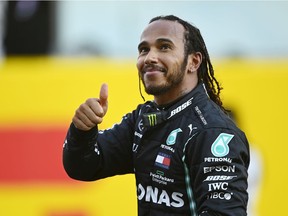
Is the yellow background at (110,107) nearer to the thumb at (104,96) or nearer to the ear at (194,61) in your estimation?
the ear at (194,61)

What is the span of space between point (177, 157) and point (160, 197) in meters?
0.21

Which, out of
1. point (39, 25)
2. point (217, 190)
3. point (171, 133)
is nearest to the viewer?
Answer: point (217, 190)

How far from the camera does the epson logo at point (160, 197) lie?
11.6 feet

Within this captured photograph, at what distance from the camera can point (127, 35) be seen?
7.27 metres

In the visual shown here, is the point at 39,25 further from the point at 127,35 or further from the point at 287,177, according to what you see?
the point at 287,177

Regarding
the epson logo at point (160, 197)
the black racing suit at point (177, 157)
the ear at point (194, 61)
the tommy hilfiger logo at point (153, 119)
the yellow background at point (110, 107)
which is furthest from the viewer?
the yellow background at point (110, 107)

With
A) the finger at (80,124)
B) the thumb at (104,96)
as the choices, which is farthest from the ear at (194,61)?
the finger at (80,124)

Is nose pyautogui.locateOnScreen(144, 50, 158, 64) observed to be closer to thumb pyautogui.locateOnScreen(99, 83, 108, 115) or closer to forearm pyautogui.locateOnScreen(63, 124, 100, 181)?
thumb pyautogui.locateOnScreen(99, 83, 108, 115)

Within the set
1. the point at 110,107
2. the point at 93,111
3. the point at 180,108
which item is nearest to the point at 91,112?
the point at 93,111

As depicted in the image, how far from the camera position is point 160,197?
3600mm

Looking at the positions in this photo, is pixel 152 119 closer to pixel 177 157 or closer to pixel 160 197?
pixel 177 157

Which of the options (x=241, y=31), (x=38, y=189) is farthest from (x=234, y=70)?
(x=38, y=189)

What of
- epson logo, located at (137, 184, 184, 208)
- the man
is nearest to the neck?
the man

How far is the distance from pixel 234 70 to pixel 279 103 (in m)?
0.45
